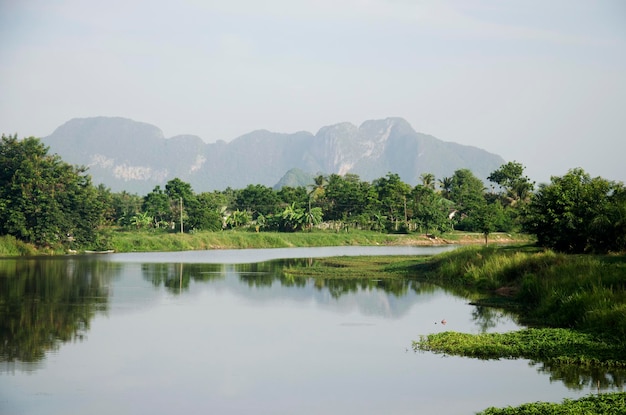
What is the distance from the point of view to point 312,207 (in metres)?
98.2

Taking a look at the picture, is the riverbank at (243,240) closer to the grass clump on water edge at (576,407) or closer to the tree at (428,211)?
the tree at (428,211)

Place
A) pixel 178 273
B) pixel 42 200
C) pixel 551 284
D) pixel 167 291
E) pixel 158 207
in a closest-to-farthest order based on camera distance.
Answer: pixel 551 284 < pixel 167 291 < pixel 178 273 < pixel 42 200 < pixel 158 207

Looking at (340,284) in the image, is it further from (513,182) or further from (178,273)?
(513,182)

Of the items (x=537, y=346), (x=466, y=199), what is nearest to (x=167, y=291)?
(x=537, y=346)

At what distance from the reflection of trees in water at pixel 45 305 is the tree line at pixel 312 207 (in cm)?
1953

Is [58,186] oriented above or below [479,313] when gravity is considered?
above

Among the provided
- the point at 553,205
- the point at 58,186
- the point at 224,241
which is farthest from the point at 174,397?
the point at 224,241

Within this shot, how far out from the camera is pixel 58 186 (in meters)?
68.4

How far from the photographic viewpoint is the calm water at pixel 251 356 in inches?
553

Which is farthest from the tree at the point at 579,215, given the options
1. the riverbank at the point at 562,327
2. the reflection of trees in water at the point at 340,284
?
the reflection of trees in water at the point at 340,284

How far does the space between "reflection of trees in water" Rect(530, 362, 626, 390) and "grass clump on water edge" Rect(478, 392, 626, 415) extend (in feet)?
4.44

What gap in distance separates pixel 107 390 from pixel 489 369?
27.1ft

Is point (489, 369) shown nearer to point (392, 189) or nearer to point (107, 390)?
point (107, 390)

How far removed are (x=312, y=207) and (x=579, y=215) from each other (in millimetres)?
65876
